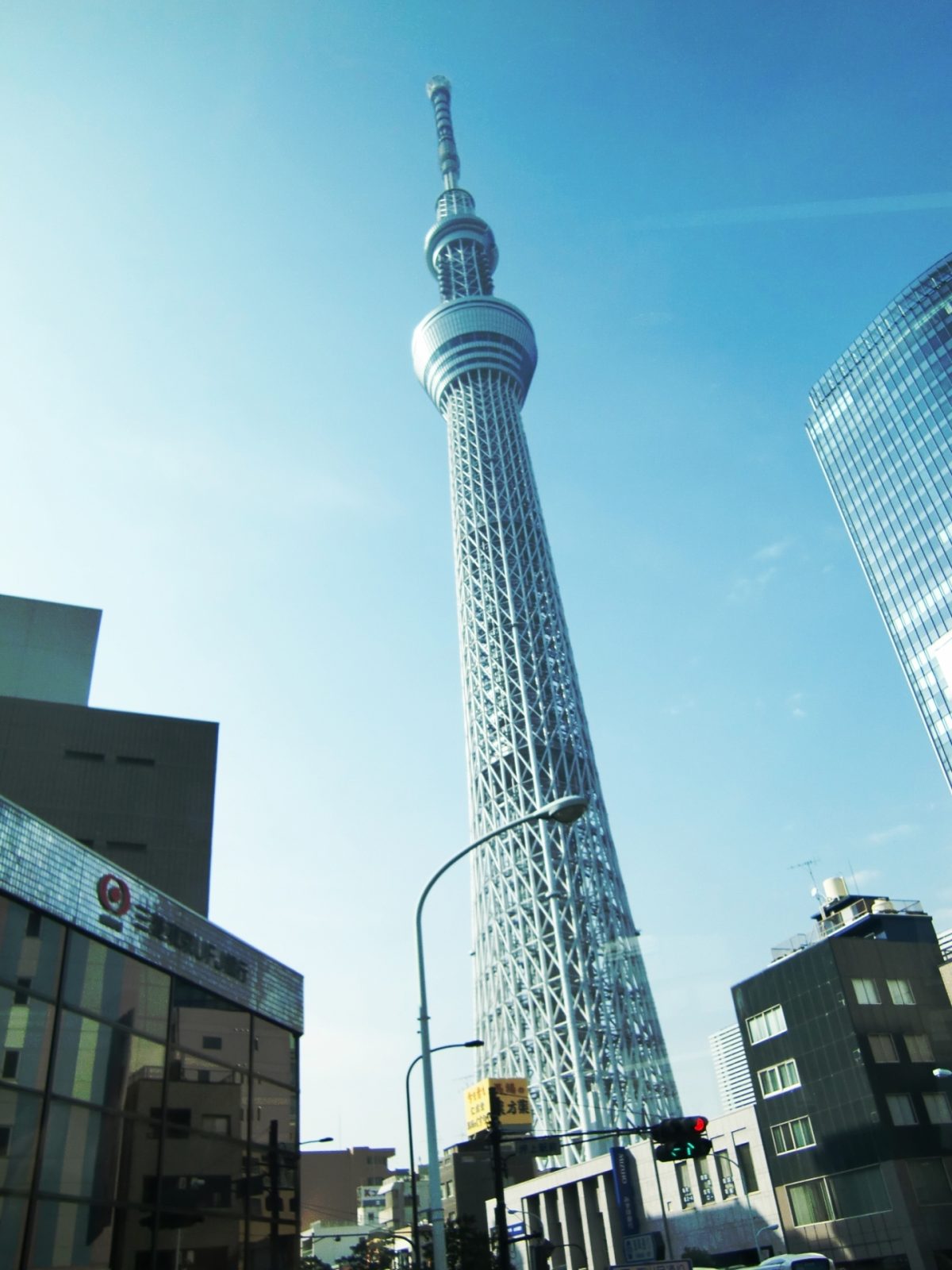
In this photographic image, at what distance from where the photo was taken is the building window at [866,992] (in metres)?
49.5

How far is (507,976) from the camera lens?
110562 mm

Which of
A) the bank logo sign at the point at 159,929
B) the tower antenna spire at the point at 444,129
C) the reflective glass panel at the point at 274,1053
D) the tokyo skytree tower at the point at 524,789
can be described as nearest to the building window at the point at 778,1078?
the reflective glass panel at the point at 274,1053

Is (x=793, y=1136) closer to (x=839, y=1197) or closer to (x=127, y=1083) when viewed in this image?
(x=839, y=1197)

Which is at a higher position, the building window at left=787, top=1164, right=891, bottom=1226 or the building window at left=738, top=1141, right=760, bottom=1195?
the building window at left=738, top=1141, right=760, bottom=1195

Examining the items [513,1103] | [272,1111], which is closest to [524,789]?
[513,1103]

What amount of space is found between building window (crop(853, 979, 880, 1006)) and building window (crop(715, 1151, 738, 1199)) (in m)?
13.1

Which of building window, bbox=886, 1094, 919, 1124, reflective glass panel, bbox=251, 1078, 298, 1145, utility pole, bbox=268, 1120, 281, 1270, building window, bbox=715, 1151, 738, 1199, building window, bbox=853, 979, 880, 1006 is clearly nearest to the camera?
utility pole, bbox=268, 1120, 281, 1270

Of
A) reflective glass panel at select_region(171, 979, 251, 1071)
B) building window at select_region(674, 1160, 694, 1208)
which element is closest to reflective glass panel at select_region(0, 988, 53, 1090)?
reflective glass panel at select_region(171, 979, 251, 1071)

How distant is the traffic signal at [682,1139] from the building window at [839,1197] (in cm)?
3127

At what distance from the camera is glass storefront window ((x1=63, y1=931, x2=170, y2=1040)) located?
22.6 m

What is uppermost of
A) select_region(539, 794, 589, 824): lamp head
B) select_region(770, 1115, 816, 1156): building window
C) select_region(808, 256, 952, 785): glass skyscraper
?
select_region(808, 256, 952, 785): glass skyscraper

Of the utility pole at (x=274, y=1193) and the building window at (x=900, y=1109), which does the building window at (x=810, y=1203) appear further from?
the utility pole at (x=274, y=1193)

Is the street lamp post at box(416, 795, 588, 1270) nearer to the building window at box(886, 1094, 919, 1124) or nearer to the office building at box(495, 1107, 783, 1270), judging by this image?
the office building at box(495, 1107, 783, 1270)

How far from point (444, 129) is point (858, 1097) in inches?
6802
